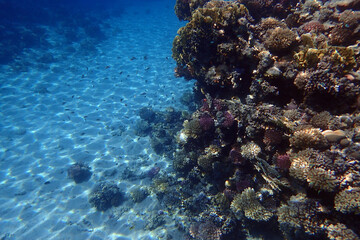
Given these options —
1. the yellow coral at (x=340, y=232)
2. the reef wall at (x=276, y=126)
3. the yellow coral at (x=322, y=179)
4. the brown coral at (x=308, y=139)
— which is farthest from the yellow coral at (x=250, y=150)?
the yellow coral at (x=340, y=232)

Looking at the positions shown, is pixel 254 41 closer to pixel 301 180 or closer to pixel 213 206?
pixel 301 180

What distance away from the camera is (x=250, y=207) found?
4.79 metres

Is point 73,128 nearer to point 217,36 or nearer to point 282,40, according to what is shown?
point 217,36

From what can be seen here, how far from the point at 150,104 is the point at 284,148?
1236 cm

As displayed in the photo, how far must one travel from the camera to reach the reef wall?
10.9 ft

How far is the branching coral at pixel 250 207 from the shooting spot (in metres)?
4.59

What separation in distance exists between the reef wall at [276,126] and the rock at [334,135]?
0.01 metres

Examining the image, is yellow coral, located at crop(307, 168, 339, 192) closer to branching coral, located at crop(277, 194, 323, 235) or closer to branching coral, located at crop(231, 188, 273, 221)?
branching coral, located at crop(277, 194, 323, 235)

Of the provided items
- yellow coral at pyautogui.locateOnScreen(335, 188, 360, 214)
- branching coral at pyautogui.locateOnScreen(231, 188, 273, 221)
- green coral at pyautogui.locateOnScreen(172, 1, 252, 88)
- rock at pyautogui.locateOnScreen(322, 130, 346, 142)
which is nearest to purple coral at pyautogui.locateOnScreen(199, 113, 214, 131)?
green coral at pyautogui.locateOnScreen(172, 1, 252, 88)

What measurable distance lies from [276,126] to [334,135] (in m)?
1.03

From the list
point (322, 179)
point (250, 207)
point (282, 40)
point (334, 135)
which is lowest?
point (250, 207)

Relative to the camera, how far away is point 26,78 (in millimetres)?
20234

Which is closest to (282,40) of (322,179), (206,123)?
(206,123)

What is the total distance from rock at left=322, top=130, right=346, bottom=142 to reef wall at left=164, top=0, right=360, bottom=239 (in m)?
0.01
